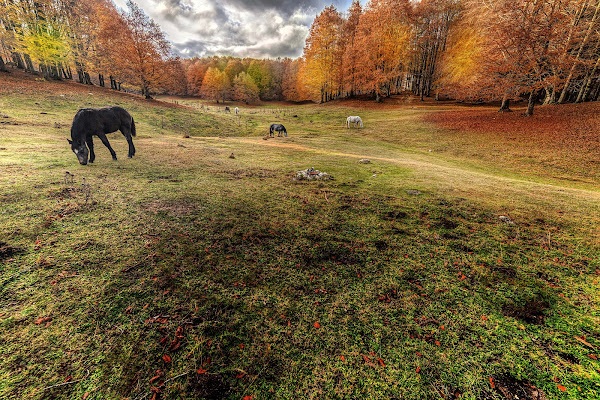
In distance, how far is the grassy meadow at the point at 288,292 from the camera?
64.7 inches

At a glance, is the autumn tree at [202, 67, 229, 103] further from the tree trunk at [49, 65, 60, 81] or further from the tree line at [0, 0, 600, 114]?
the tree trunk at [49, 65, 60, 81]

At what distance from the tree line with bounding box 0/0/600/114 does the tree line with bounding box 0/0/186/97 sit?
0.11 meters

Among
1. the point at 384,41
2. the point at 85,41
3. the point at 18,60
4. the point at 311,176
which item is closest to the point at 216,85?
the point at 85,41

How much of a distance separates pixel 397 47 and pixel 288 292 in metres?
39.3

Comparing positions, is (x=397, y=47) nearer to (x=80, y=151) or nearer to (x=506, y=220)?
(x=506, y=220)

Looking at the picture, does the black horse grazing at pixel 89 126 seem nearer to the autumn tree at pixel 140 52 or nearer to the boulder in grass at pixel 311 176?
the boulder in grass at pixel 311 176

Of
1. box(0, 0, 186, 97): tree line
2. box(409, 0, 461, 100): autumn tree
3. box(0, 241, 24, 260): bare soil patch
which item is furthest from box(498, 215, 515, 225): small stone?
box(409, 0, 461, 100): autumn tree

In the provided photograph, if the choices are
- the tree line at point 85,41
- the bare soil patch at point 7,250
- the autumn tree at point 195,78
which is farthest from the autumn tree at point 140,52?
the autumn tree at point 195,78

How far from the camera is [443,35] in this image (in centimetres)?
3706

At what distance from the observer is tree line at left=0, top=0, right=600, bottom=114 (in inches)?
624

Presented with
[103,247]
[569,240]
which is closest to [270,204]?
[103,247]

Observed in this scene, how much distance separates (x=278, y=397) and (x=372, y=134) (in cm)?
2199

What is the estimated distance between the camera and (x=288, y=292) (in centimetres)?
251

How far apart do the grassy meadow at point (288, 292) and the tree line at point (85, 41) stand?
1116 inches
